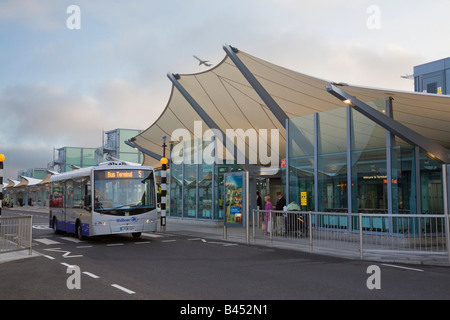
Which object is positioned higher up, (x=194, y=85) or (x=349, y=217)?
(x=194, y=85)

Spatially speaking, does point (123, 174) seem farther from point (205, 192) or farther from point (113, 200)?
point (205, 192)

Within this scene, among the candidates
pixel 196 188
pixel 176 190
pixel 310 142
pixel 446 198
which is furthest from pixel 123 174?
pixel 176 190

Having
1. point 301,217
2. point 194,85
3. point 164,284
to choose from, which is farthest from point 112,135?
point 164,284

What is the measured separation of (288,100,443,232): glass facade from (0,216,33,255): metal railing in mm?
8457

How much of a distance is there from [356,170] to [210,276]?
9.10 metres

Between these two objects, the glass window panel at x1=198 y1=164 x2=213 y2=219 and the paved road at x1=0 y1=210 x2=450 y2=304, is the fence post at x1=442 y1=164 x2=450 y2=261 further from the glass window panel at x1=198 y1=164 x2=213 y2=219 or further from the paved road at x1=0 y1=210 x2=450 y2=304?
the glass window panel at x1=198 y1=164 x2=213 y2=219

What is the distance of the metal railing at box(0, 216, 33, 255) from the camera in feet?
40.0

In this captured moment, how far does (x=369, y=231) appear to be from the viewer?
12078 millimetres

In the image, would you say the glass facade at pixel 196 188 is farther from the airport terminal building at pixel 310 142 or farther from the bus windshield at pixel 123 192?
the bus windshield at pixel 123 192

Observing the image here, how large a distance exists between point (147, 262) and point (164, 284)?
3.01 m

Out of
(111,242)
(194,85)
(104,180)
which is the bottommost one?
(111,242)

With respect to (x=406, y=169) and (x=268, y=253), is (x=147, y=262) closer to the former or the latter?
(x=268, y=253)

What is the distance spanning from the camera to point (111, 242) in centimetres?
1656
